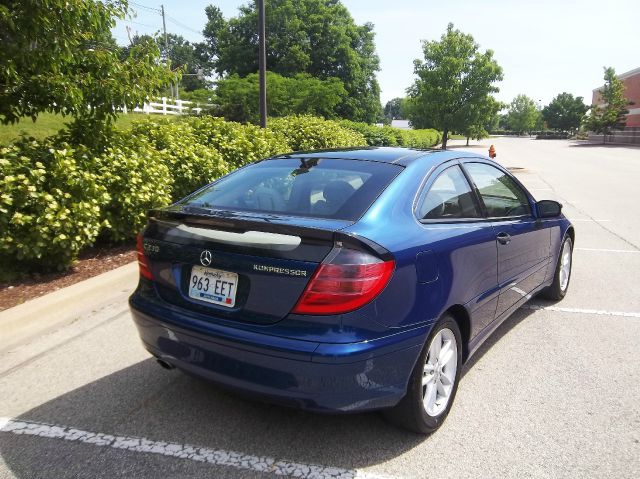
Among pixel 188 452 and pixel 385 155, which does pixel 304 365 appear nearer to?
pixel 188 452

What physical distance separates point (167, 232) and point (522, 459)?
220 cm

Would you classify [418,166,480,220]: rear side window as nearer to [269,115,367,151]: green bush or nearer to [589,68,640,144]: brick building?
[269,115,367,151]: green bush

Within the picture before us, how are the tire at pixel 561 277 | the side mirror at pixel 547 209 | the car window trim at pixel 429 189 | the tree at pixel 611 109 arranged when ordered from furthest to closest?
the tree at pixel 611 109
the tire at pixel 561 277
the side mirror at pixel 547 209
the car window trim at pixel 429 189

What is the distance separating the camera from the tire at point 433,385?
8.80 feet

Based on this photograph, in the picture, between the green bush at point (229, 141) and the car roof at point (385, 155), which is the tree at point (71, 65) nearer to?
the green bush at point (229, 141)

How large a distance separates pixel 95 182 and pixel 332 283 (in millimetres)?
4093

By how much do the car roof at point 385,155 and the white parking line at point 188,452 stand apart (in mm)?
1810

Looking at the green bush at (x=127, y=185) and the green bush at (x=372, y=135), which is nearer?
the green bush at (x=127, y=185)

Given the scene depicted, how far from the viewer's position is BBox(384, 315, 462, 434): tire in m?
2.68

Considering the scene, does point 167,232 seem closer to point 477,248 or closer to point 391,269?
point 391,269

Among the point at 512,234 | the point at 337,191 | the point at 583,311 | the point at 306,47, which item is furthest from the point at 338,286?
the point at 306,47

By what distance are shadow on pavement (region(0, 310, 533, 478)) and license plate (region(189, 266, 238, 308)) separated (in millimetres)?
472

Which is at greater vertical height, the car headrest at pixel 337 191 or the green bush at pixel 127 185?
the car headrest at pixel 337 191

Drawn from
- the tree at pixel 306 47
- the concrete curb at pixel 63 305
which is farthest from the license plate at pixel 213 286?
the tree at pixel 306 47
